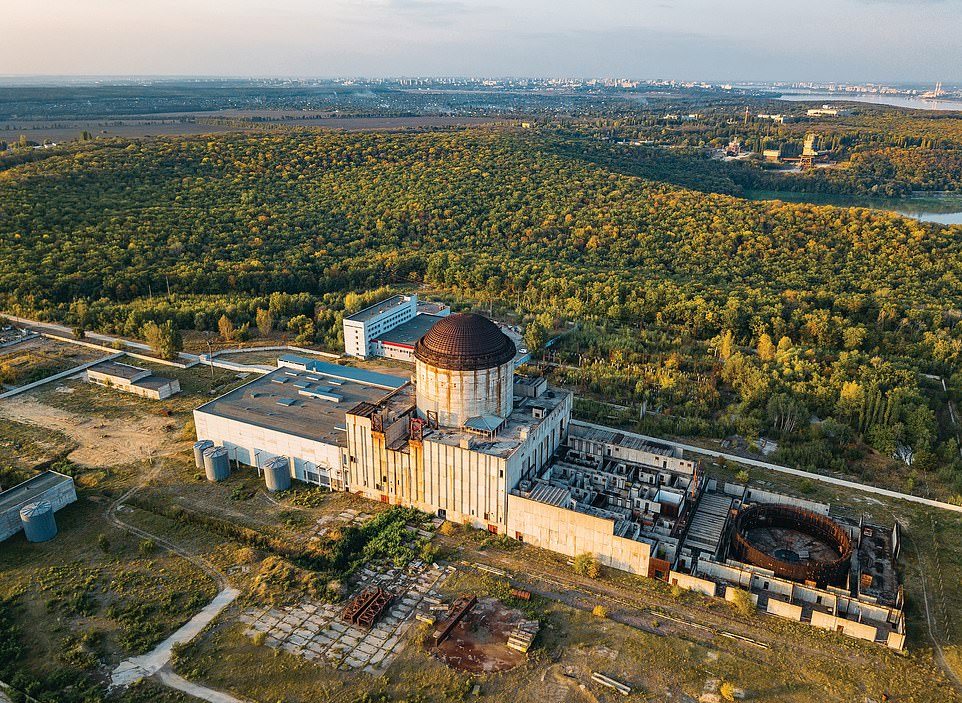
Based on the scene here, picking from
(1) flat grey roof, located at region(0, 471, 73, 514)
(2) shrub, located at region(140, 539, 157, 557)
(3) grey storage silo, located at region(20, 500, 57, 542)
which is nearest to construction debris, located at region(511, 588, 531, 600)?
(2) shrub, located at region(140, 539, 157, 557)

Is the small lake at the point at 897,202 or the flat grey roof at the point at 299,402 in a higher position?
the small lake at the point at 897,202

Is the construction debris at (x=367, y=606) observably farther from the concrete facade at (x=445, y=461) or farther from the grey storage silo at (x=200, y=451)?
the grey storage silo at (x=200, y=451)

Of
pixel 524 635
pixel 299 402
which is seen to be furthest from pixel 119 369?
pixel 524 635

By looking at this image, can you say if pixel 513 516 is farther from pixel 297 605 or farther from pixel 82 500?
pixel 82 500

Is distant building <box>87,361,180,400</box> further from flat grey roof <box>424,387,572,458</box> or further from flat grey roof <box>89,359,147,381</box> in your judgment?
flat grey roof <box>424,387,572,458</box>

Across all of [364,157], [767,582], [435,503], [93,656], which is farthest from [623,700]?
[364,157]

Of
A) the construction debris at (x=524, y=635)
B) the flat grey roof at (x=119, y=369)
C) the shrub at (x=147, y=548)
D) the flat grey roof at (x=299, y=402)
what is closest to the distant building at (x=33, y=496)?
the shrub at (x=147, y=548)

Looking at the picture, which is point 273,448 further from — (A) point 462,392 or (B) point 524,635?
(B) point 524,635
